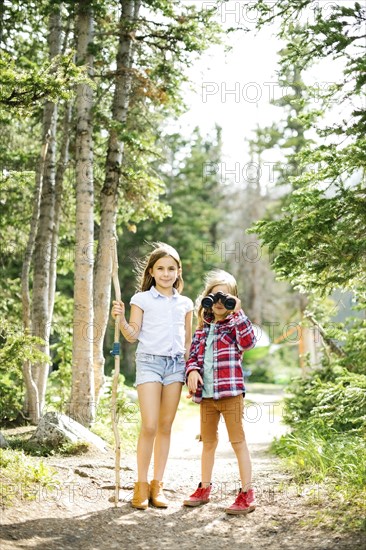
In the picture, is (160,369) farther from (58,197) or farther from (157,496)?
(58,197)

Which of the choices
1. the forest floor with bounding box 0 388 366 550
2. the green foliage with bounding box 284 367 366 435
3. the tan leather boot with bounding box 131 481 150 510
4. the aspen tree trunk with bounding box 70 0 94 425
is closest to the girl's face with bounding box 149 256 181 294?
the tan leather boot with bounding box 131 481 150 510

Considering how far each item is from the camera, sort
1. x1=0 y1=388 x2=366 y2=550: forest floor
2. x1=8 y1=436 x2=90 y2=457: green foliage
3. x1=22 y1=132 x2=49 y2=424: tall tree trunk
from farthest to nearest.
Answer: x1=22 y1=132 x2=49 y2=424: tall tree trunk, x1=8 y1=436 x2=90 y2=457: green foliage, x1=0 y1=388 x2=366 y2=550: forest floor

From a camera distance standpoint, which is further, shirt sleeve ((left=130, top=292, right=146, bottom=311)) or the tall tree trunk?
the tall tree trunk

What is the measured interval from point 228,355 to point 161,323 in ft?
2.15

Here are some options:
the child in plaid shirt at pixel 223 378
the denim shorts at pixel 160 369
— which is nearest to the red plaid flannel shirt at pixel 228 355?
the child in plaid shirt at pixel 223 378

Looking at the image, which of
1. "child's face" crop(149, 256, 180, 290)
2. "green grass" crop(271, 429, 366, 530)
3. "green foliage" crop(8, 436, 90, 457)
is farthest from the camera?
"green foliage" crop(8, 436, 90, 457)

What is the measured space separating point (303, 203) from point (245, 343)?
181 centimetres

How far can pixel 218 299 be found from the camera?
18.2 ft

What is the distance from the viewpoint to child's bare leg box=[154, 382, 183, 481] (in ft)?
18.4

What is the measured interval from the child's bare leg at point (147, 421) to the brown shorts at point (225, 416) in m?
0.42

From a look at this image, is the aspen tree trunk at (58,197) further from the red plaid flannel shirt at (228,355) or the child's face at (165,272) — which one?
the red plaid flannel shirt at (228,355)

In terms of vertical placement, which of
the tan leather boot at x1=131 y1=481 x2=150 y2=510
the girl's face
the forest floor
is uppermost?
the girl's face

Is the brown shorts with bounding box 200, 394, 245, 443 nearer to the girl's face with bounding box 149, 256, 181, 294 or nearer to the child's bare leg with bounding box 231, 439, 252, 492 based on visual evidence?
the child's bare leg with bounding box 231, 439, 252, 492

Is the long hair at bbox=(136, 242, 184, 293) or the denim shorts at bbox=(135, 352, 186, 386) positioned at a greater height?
the long hair at bbox=(136, 242, 184, 293)
